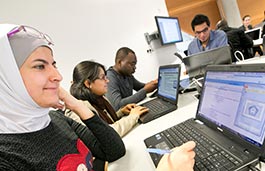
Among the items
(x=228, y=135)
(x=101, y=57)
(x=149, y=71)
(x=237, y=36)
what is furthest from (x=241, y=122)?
(x=237, y=36)

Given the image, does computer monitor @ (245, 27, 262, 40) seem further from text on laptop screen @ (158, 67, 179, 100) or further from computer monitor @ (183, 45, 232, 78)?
text on laptop screen @ (158, 67, 179, 100)

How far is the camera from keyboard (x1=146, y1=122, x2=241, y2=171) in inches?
20.5

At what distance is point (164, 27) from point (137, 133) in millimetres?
2236

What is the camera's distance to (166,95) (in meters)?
1.41

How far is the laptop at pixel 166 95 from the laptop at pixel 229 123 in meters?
0.38

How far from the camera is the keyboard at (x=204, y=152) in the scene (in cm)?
52

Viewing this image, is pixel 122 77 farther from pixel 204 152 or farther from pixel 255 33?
pixel 255 33

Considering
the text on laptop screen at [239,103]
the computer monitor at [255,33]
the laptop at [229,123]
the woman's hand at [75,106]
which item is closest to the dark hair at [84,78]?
the woman's hand at [75,106]

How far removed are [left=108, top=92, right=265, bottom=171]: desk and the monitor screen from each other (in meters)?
1.65

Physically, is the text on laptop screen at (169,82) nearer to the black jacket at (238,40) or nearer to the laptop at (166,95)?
the laptop at (166,95)

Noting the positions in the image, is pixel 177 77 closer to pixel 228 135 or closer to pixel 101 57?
pixel 228 135

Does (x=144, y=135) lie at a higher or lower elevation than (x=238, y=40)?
lower

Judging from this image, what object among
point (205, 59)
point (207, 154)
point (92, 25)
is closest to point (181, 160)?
point (207, 154)

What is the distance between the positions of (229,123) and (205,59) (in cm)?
95
